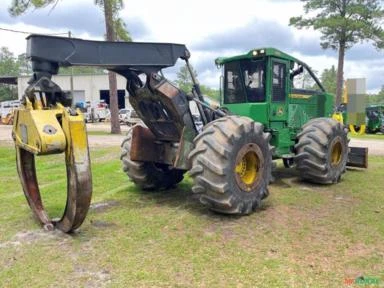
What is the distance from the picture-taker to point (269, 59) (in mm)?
8406

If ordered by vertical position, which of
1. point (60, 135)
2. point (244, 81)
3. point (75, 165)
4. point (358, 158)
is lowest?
point (358, 158)

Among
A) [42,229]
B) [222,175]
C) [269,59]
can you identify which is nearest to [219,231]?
[222,175]

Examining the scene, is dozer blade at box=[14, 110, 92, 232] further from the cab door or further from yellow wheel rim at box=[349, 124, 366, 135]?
yellow wheel rim at box=[349, 124, 366, 135]

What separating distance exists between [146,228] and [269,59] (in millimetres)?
4342

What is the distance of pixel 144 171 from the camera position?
24.8 feet

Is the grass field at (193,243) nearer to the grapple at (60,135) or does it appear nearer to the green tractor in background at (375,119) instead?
the grapple at (60,135)

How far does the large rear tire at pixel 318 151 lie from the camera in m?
8.25

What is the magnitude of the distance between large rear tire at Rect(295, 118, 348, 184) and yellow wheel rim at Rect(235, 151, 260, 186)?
2.06 m

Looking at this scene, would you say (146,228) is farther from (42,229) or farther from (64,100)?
(64,100)

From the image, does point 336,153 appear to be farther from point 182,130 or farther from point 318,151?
point 182,130

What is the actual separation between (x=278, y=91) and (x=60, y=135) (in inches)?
201

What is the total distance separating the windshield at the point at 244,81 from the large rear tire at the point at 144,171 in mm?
2143

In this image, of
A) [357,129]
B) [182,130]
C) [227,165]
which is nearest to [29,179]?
[182,130]

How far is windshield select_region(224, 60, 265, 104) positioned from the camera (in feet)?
28.1
